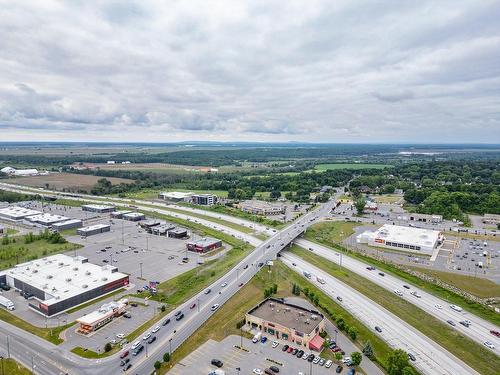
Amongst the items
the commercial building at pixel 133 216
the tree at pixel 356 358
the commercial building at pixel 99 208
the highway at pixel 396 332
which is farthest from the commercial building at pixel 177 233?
the tree at pixel 356 358

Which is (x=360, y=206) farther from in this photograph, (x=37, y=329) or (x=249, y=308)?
(x=37, y=329)

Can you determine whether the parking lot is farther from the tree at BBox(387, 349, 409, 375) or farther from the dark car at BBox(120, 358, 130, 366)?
the dark car at BBox(120, 358, 130, 366)

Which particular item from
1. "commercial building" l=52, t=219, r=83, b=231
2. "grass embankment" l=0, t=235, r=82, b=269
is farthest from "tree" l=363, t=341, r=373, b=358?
"commercial building" l=52, t=219, r=83, b=231

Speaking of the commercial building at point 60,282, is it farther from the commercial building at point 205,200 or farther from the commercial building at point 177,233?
the commercial building at point 205,200

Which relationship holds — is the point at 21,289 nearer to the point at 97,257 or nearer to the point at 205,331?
the point at 97,257

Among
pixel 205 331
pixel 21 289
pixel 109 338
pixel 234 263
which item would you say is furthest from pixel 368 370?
pixel 21 289

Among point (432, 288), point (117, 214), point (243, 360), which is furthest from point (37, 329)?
point (117, 214)

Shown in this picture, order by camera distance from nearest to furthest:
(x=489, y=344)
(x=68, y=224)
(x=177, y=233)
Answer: (x=489, y=344) < (x=177, y=233) < (x=68, y=224)
